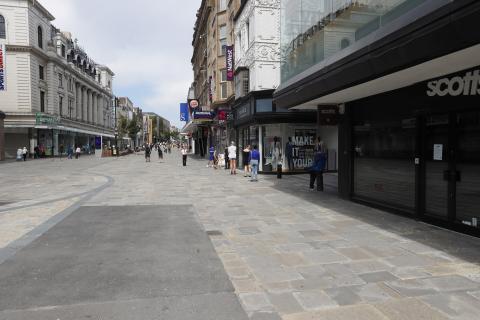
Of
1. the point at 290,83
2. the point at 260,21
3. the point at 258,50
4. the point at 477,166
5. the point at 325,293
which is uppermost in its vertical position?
the point at 260,21

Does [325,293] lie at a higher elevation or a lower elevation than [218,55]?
lower

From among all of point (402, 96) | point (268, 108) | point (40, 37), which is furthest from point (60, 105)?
point (402, 96)

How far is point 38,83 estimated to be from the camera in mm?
50500

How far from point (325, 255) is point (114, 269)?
288cm

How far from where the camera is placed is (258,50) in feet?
68.6

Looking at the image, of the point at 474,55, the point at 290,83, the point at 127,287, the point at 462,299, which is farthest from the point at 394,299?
the point at 290,83

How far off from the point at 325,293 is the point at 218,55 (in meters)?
28.0

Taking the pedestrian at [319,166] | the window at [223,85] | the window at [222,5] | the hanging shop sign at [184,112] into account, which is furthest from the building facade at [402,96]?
the hanging shop sign at [184,112]

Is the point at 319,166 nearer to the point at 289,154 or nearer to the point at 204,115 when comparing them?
the point at 289,154

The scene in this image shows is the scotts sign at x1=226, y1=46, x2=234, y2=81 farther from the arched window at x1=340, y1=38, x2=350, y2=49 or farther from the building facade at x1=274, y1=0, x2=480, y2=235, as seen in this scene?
the arched window at x1=340, y1=38, x2=350, y2=49

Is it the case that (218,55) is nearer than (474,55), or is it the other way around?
(474,55)

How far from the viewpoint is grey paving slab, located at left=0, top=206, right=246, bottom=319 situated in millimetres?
4191

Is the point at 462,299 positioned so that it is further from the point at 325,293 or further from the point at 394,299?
the point at 325,293

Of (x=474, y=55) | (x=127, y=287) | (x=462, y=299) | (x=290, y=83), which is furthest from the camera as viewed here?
(x=290, y=83)
